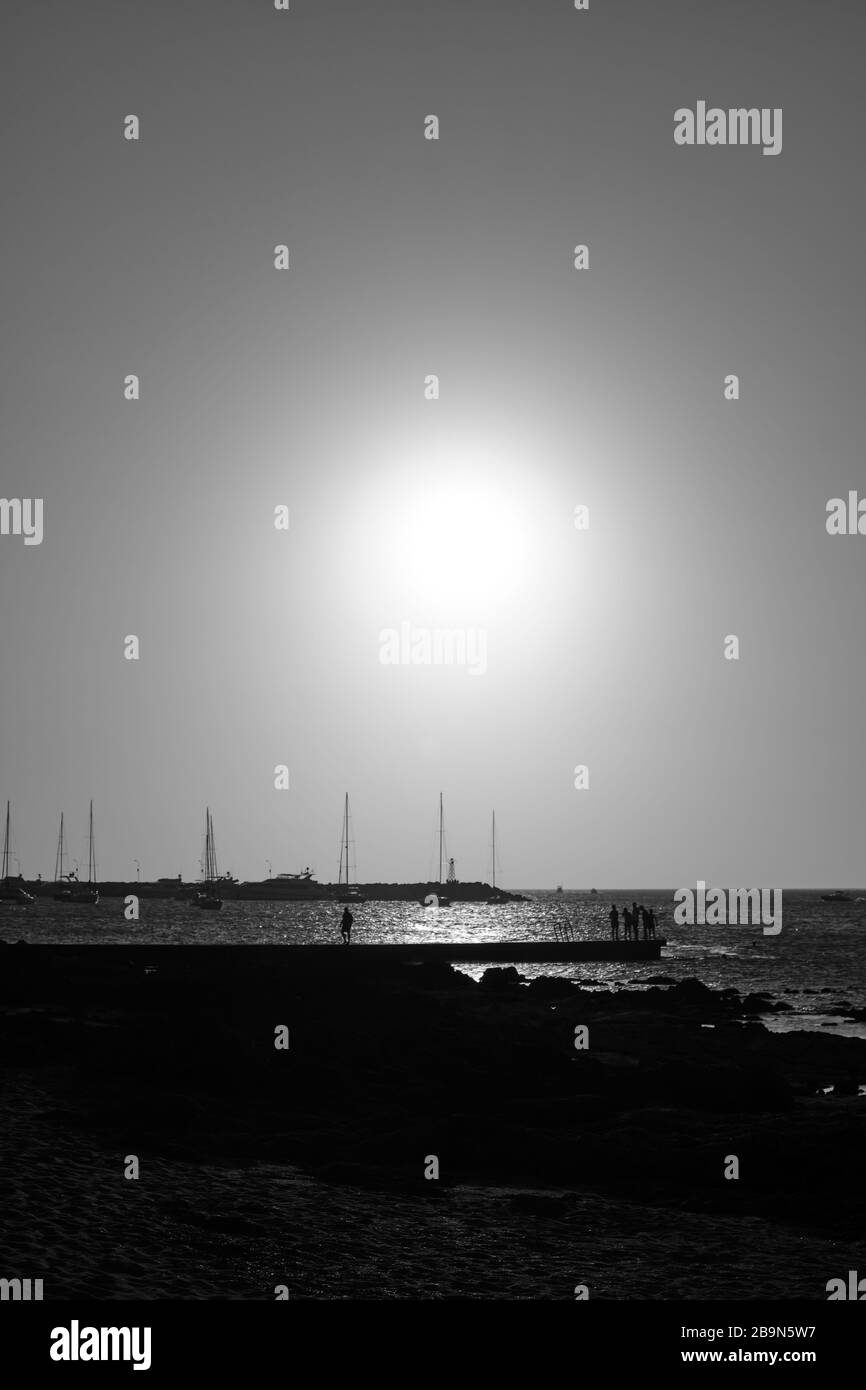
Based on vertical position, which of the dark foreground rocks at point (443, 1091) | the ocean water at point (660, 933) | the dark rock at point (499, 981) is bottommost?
the ocean water at point (660, 933)

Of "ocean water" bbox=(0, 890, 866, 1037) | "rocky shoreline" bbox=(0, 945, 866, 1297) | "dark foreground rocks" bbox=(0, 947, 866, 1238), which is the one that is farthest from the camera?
"ocean water" bbox=(0, 890, 866, 1037)

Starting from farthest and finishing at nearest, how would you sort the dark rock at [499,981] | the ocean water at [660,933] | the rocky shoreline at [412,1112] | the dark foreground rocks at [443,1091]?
the ocean water at [660,933] → the dark rock at [499,981] → the dark foreground rocks at [443,1091] → the rocky shoreline at [412,1112]

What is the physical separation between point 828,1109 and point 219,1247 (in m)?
15.7

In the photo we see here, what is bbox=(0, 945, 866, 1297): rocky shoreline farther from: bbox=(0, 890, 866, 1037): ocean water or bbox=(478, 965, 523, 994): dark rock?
bbox=(0, 890, 866, 1037): ocean water

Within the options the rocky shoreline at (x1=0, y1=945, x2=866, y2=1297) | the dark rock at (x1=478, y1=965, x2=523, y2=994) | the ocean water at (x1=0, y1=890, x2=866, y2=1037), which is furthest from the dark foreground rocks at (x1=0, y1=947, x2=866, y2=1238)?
the ocean water at (x1=0, y1=890, x2=866, y2=1037)

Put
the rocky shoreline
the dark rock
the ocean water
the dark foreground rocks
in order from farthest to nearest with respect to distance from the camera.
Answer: the ocean water < the dark rock < the dark foreground rocks < the rocky shoreline

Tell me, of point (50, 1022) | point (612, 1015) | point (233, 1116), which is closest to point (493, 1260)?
point (233, 1116)

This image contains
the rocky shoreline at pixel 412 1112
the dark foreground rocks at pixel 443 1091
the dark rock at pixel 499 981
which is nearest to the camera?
the rocky shoreline at pixel 412 1112

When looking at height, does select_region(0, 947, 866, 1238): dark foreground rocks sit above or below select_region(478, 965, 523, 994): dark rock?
above

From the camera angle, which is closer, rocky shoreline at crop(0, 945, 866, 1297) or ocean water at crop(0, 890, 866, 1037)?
rocky shoreline at crop(0, 945, 866, 1297)

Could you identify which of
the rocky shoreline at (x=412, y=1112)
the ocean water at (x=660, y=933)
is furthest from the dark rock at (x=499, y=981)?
the rocky shoreline at (x=412, y=1112)

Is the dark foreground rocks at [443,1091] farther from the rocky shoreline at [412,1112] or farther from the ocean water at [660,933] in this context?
the ocean water at [660,933]

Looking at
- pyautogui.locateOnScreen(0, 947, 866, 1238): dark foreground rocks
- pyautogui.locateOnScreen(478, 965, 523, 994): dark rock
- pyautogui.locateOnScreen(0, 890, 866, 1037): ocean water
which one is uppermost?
pyautogui.locateOnScreen(0, 947, 866, 1238): dark foreground rocks
